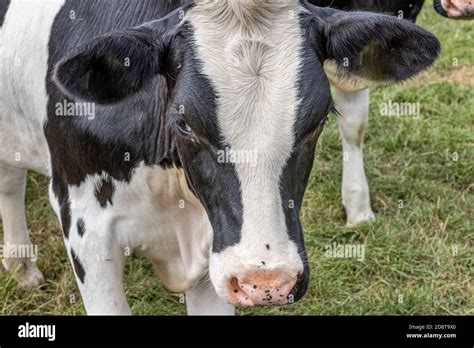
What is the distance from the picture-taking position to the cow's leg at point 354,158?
6.36m

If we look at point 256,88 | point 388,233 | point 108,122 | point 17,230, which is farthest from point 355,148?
point 256,88

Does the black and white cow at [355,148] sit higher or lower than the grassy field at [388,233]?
higher

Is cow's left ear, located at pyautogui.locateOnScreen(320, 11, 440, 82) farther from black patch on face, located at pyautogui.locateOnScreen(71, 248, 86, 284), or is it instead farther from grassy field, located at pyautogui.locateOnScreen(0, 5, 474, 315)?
grassy field, located at pyautogui.locateOnScreen(0, 5, 474, 315)

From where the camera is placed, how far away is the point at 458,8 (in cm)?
567

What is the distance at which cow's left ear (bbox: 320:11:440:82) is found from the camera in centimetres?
364

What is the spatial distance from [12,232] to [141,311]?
3.41ft

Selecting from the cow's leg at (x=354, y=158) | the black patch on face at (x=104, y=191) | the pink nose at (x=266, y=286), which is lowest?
the cow's leg at (x=354, y=158)

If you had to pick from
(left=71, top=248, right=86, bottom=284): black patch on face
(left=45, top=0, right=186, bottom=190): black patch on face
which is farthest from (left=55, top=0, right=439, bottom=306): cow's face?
(left=71, top=248, right=86, bottom=284): black patch on face

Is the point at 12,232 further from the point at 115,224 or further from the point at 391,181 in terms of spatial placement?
the point at 391,181

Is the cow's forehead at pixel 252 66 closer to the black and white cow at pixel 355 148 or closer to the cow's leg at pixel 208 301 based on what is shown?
the cow's leg at pixel 208 301

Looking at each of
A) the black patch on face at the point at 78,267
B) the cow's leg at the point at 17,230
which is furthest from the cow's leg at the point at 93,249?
the cow's leg at the point at 17,230

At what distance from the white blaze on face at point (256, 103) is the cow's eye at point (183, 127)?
180mm
